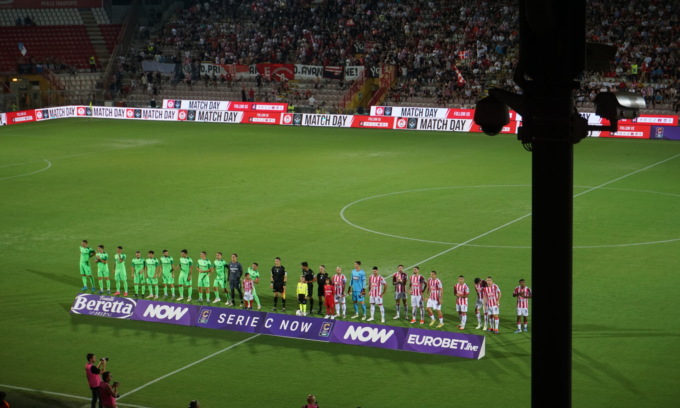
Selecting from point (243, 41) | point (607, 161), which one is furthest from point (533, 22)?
point (243, 41)

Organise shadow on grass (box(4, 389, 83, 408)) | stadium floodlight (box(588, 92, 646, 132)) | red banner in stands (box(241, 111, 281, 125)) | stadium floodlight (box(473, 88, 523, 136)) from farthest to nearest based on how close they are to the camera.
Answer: red banner in stands (box(241, 111, 281, 125)), shadow on grass (box(4, 389, 83, 408)), stadium floodlight (box(473, 88, 523, 136)), stadium floodlight (box(588, 92, 646, 132))

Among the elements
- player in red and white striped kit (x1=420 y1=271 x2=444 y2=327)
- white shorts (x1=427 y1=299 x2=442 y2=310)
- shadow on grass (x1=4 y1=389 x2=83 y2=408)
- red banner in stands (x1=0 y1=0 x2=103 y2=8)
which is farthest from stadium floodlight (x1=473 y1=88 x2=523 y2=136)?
red banner in stands (x1=0 y1=0 x2=103 y2=8)

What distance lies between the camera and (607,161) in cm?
4297

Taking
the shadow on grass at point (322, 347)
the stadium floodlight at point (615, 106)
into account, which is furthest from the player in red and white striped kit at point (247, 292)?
the stadium floodlight at point (615, 106)

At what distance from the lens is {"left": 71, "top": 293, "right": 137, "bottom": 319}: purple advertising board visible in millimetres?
22203

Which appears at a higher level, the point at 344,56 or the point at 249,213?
the point at 344,56

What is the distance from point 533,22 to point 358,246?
2181 centimetres

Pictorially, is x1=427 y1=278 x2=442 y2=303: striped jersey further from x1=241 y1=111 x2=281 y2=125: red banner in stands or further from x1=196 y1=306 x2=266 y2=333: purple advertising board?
x1=241 y1=111 x2=281 y2=125: red banner in stands

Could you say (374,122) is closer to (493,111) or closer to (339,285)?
(339,285)

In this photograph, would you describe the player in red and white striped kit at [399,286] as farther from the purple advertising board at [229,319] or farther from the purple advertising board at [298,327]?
the purple advertising board at [229,319]

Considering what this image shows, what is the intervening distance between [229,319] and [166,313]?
1.61 meters

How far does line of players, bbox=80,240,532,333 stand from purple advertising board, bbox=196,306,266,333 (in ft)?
3.19

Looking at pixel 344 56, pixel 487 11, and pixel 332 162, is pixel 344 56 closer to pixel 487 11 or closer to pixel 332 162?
pixel 487 11

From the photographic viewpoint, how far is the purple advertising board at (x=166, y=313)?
70.9 feet
